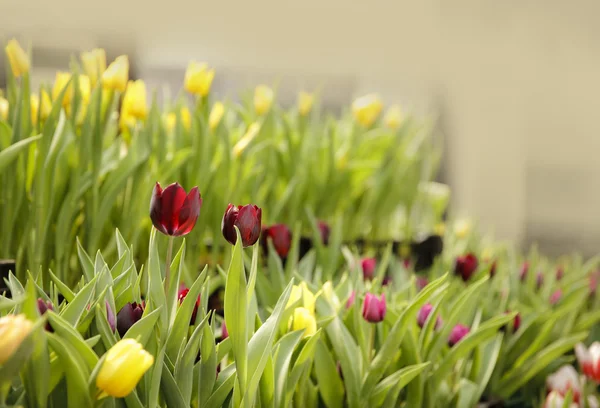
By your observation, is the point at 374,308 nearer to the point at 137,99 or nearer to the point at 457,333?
the point at 457,333

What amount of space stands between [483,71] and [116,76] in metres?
1.84

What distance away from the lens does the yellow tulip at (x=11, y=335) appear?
0.33m

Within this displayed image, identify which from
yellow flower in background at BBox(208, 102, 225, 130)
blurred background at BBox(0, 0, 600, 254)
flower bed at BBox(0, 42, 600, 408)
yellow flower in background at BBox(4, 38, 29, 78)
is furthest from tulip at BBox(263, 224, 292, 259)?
blurred background at BBox(0, 0, 600, 254)

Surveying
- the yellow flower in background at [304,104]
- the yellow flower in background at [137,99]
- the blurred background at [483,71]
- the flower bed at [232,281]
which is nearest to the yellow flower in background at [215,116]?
the flower bed at [232,281]

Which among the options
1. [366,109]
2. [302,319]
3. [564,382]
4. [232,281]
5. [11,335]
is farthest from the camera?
[366,109]

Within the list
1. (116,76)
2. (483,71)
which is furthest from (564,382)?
(483,71)

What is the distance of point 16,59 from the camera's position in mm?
728

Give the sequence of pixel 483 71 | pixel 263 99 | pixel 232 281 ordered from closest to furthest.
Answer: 1. pixel 232 281
2. pixel 263 99
3. pixel 483 71

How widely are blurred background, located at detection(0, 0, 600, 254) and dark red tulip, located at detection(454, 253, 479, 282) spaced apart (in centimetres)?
142

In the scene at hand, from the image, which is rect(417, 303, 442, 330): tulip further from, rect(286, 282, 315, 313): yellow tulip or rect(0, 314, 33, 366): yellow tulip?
rect(0, 314, 33, 366): yellow tulip

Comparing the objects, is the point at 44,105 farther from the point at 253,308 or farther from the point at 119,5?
the point at 119,5

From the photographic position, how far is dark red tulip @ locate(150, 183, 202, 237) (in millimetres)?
462

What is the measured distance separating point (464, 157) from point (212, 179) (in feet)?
5.53

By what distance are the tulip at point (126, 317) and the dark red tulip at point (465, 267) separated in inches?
20.9
